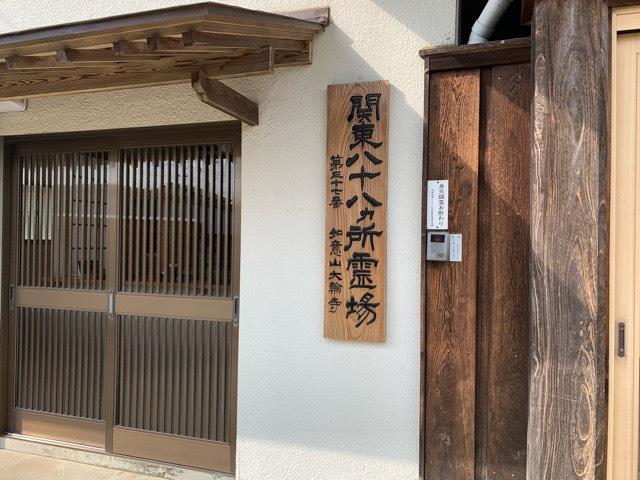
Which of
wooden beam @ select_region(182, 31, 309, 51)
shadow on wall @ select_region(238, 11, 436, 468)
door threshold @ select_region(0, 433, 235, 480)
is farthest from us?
door threshold @ select_region(0, 433, 235, 480)

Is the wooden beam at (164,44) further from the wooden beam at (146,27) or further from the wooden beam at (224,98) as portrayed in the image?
the wooden beam at (224,98)

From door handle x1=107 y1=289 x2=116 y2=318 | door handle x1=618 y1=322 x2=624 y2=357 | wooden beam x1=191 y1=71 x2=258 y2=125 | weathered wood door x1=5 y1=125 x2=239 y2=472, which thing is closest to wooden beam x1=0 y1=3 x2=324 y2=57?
wooden beam x1=191 y1=71 x2=258 y2=125

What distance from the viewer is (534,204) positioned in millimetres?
2543

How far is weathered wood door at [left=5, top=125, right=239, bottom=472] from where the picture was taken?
4.04 m

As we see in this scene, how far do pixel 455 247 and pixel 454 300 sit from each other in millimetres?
329

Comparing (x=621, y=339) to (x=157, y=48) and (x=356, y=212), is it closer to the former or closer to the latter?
(x=356, y=212)

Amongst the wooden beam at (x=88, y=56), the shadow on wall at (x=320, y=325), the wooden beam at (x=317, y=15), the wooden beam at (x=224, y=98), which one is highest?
the wooden beam at (x=317, y=15)

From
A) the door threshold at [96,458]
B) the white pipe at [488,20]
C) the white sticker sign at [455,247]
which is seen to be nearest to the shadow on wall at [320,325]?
the white sticker sign at [455,247]

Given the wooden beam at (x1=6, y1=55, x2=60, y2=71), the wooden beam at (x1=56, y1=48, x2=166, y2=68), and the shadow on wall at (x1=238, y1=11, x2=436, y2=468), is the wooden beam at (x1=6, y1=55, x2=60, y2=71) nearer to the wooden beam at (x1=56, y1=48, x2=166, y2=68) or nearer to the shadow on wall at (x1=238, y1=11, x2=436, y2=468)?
the wooden beam at (x1=56, y1=48, x2=166, y2=68)

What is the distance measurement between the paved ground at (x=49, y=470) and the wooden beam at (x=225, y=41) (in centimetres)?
331

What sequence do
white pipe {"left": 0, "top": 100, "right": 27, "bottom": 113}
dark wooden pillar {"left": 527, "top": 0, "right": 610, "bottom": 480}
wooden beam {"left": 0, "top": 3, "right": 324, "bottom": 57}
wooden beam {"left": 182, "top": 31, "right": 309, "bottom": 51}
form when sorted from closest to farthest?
dark wooden pillar {"left": 527, "top": 0, "right": 610, "bottom": 480} < wooden beam {"left": 0, "top": 3, "right": 324, "bottom": 57} < wooden beam {"left": 182, "top": 31, "right": 309, "bottom": 51} < white pipe {"left": 0, "top": 100, "right": 27, "bottom": 113}

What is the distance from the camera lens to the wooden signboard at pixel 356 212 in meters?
3.32

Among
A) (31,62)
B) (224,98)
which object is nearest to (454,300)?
(224,98)

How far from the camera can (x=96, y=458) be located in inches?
169
